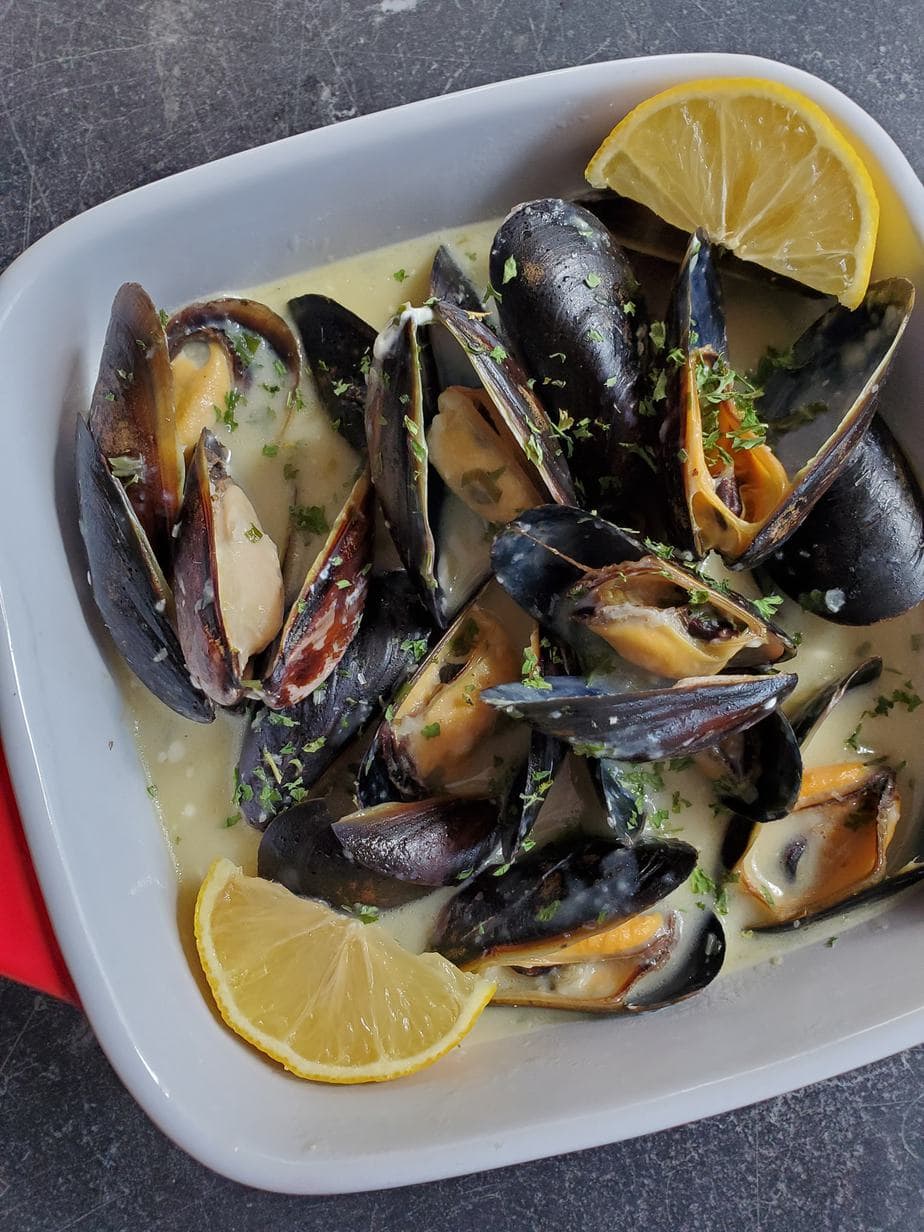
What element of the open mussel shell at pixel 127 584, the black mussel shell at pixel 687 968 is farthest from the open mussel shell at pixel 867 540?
the open mussel shell at pixel 127 584

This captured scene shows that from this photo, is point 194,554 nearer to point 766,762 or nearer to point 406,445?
point 406,445

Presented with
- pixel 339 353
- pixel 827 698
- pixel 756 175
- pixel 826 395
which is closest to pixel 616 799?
pixel 827 698

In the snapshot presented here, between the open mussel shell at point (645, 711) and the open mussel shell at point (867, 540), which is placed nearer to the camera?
the open mussel shell at point (645, 711)

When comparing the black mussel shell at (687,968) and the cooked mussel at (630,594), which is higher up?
the cooked mussel at (630,594)

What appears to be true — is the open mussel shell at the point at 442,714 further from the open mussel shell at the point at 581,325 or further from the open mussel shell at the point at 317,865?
the open mussel shell at the point at 581,325

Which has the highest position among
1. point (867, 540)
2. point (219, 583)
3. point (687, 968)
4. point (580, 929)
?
point (219, 583)

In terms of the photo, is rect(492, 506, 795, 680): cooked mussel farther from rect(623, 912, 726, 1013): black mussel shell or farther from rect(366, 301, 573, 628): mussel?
rect(623, 912, 726, 1013): black mussel shell
